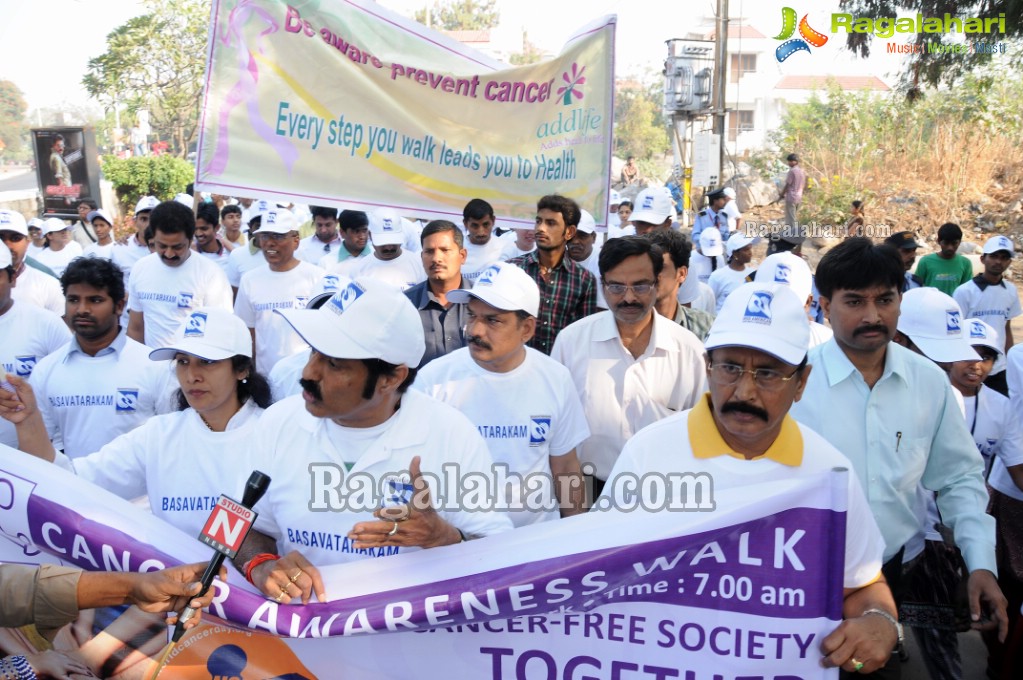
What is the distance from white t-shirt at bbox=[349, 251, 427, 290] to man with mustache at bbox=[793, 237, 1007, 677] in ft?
15.2

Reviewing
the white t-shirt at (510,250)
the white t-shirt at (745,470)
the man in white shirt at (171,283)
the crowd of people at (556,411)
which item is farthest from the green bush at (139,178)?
the white t-shirt at (745,470)

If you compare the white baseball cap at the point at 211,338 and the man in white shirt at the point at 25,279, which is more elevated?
the man in white shirt at the point at 25,279

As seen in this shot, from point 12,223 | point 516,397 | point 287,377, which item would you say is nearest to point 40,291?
point 12,223

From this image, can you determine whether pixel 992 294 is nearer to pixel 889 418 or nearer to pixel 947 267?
pixel 947 267

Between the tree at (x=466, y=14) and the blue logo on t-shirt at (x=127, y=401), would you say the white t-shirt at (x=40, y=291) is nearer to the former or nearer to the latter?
the blue logo on t-shirt at (x=127, y=401)

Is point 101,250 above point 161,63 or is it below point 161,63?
below

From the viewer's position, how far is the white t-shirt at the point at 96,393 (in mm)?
4496

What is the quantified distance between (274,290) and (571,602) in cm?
485

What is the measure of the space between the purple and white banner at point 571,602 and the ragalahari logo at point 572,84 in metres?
3.51

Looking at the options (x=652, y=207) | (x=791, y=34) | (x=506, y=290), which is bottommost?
(x=506, y=290)

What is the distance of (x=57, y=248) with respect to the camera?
459 inches

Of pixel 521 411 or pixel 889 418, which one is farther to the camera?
pixel 521 411

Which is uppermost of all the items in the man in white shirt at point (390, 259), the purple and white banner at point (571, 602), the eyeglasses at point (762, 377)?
the man in white shirt at point (390, 259)

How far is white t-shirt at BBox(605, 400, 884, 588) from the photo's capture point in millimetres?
2656
